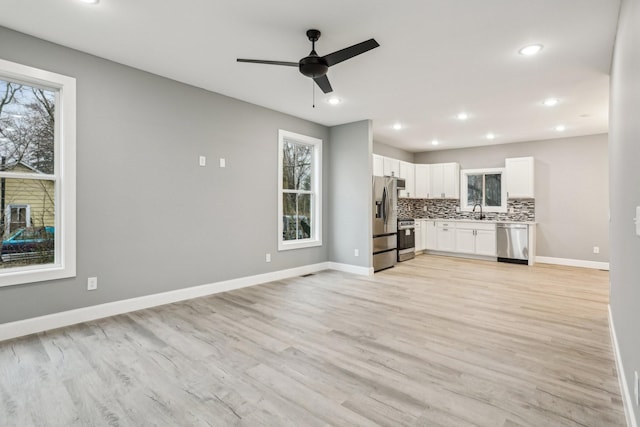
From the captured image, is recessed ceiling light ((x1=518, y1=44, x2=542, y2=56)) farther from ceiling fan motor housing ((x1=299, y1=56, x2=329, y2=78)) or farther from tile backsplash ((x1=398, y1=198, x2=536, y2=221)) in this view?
tile backsplash ((x1=398, y1=198, x2=536, y2=221))

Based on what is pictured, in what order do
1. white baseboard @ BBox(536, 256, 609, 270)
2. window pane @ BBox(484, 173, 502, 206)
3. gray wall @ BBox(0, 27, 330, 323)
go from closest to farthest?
1. gray wall @ BBox(0, 27, 330, 323)
2. white baseboard @ BBox(536, 256, 609, 270)
3. window pane @ BBox(484, 173, 502, 206)

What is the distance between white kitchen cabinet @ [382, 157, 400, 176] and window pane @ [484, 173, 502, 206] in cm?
224

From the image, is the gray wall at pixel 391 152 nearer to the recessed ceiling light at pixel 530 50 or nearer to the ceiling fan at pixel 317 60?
the recessed ceiling light at pixel 530 50

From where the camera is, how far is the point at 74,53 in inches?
122

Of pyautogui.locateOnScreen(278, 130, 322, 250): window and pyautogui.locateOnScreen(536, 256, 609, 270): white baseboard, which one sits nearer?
pyautogui.locateOnScreen(278, 130, 322, 250): window

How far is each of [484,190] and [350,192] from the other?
3.84 meters

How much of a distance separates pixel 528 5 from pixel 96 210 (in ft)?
13.6

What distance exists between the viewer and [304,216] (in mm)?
5676

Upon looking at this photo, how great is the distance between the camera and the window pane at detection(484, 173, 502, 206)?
736 cm

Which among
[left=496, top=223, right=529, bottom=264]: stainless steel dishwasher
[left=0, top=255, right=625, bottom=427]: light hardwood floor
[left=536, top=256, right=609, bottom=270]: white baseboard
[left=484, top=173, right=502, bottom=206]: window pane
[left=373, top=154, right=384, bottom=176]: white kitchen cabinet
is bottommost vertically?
[left=0, top=255, right=625, bottom=427]: light hardwood floor

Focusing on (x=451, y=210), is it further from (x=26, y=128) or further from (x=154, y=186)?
(x=26, y=128)

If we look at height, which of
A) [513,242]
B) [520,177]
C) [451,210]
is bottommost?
[513,242]

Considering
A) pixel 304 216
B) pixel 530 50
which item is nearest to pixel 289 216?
pixel 304 216

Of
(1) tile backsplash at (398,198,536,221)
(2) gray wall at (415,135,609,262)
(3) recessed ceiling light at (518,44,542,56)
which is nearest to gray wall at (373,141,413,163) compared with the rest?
(1) tile backsplash at (398,198,536,221)
